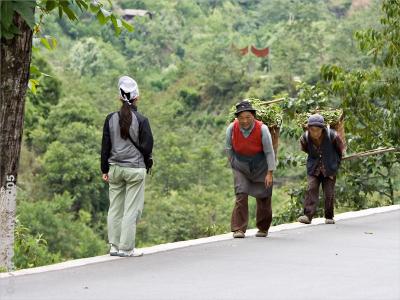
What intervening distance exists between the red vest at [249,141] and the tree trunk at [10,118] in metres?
2.60

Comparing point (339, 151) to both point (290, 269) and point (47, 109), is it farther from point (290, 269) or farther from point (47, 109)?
point (47, 109)

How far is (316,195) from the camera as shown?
12328 millimetres

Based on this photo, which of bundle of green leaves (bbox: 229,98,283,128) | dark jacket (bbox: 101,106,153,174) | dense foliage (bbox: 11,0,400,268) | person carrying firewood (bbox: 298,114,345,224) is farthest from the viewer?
dense foliage (bbox: 11,0,400,268)

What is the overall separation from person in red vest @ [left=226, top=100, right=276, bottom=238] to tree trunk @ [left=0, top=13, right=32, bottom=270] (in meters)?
2.52

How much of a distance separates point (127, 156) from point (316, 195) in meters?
3.71

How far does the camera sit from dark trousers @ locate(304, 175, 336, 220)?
39.7 ft

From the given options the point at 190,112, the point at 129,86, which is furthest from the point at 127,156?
the point at 190,112

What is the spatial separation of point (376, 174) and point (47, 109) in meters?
42.3

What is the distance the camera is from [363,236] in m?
10.7

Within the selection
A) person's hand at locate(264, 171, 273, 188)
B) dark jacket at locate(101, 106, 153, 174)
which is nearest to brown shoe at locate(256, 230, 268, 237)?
person's hand at locate(264, 171, 273, 188)

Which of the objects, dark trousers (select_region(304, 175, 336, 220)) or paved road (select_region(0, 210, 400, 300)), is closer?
paved road (select_region(0, 210, 400, 300))

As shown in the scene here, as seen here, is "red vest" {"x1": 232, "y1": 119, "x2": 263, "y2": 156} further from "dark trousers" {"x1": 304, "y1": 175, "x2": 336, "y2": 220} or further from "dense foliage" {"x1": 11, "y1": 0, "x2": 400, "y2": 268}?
"dense foliage" {"x1": 11, "y1": 0, "x2": 400, "y2": 268}

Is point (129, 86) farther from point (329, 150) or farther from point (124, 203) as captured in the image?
point (329, 150)

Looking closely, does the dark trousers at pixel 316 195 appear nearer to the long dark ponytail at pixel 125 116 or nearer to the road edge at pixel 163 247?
the road edge at pixel 163 247
